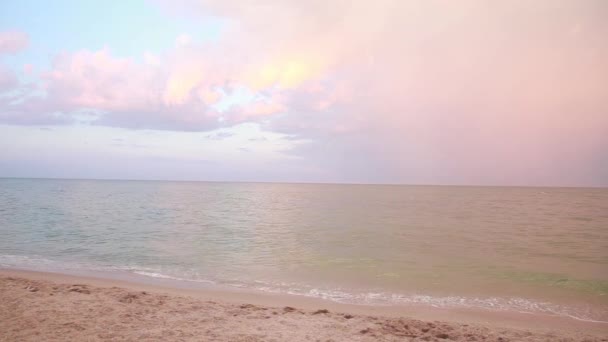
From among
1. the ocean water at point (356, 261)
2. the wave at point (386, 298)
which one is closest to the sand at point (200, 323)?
the wave at point (386, 298)

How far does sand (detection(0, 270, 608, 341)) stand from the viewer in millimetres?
6910

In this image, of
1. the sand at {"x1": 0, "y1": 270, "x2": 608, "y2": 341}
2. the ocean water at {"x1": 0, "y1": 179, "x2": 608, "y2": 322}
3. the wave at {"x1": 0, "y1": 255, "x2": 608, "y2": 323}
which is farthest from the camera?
the ocean water at {"x1": 0, "y1": 179, "x2": 608, "y2": 322}

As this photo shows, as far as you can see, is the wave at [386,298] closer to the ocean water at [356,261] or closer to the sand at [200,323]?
the ocean water at [356,261]

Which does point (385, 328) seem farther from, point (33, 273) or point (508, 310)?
point (33, 273)

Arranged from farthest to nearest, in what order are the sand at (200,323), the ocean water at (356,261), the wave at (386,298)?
the ocean water at (356,261)
the wave at (386,298)
the sand at (200,323)

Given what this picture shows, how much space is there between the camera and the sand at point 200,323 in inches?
272

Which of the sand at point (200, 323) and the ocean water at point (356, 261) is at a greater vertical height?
the sand at point (200, 323)

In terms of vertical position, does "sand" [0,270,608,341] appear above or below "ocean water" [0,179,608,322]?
above

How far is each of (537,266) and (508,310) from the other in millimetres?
7510

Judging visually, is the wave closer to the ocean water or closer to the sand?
the ocean water

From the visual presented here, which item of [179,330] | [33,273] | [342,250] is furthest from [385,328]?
[33,273]

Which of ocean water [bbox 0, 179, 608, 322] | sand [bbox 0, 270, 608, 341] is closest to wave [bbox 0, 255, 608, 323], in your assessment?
ocean water [bbox 0, 179, 608, 322]

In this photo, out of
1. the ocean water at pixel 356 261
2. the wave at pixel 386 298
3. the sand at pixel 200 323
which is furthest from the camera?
the ocean water at pixel 356 261

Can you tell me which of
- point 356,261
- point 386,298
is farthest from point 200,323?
point 356,261
